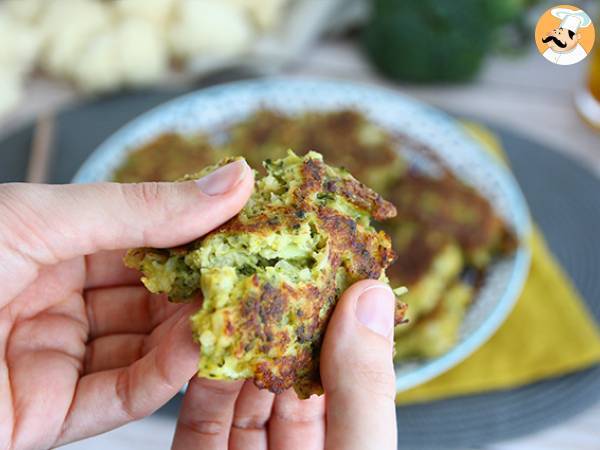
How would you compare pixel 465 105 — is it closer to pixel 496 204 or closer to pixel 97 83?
pixel 496 204

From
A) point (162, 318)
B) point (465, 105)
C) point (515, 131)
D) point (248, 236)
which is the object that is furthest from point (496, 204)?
point (248, 236)

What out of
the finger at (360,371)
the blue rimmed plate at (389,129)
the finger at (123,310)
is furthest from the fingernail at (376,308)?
the blue rimmed plate at (389,129)

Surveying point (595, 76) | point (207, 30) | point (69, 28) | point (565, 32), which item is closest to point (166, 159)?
point (207, 30)

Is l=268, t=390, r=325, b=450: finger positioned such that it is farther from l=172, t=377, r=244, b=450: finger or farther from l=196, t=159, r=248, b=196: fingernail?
l=196, t=159, r=248, b=196: fingernail

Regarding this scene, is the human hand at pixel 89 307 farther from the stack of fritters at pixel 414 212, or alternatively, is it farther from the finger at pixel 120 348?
the stack of fritters at pixel 414 212

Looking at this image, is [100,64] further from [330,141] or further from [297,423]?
[297,423]

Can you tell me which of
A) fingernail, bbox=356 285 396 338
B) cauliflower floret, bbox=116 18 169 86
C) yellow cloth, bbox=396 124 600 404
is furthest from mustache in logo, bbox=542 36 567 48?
cauliflower floret, bbox=116 18 169 86

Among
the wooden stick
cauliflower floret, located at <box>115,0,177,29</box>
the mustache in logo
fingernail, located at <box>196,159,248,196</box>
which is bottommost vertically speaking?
the wooden stick
